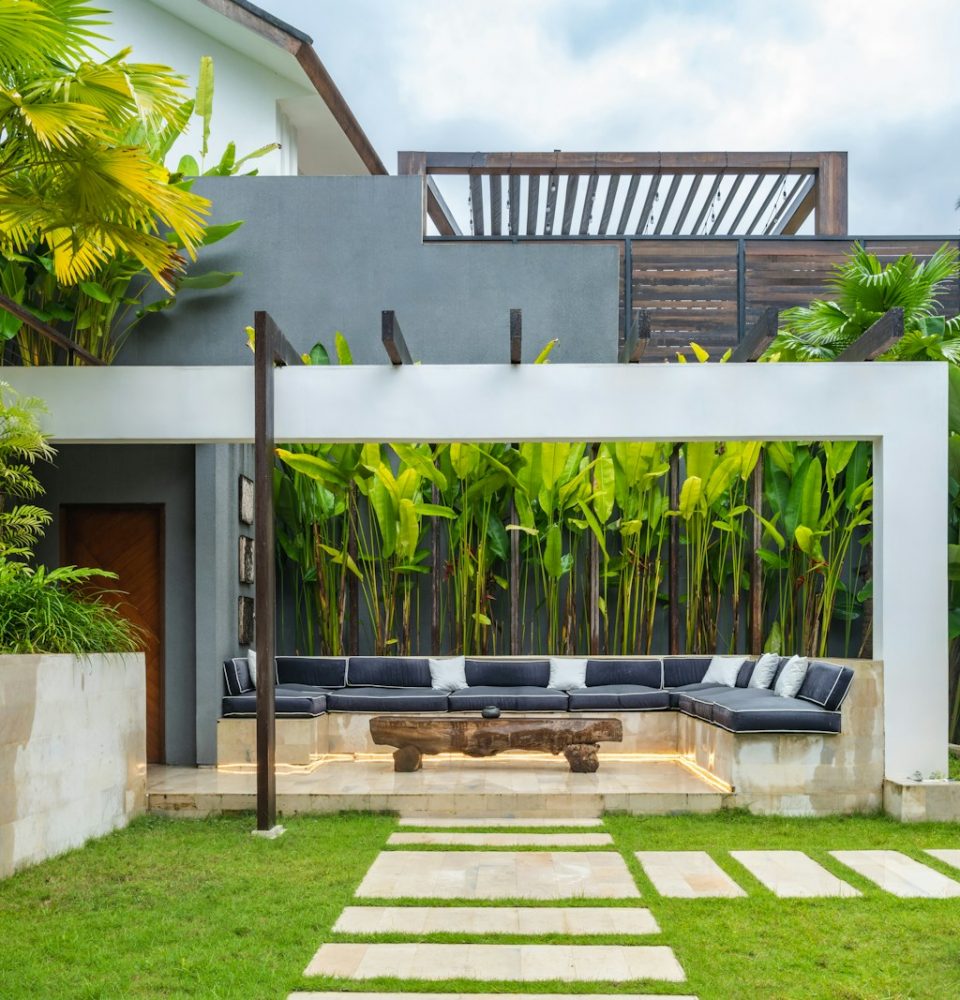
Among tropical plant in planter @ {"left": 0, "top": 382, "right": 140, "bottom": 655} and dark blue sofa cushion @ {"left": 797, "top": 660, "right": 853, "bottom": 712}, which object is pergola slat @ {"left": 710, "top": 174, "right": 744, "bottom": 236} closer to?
dark blue sofa cushion @ {"left": 797, "top": 660, "right": 853, "bottom": 712}

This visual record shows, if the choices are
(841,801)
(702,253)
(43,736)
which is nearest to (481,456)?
(702,253)

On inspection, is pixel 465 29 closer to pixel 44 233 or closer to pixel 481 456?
pixel 481 456

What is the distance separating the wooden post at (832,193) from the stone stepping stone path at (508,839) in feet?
24.8

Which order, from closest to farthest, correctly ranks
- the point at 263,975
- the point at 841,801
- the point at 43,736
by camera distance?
the point at 263,975
the point at 43,736
the point at 841,801

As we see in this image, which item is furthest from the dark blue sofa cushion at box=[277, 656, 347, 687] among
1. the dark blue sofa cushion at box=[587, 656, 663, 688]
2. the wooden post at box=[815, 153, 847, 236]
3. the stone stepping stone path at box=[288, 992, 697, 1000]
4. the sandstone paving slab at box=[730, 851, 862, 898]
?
the wooden post at box=[815, 153, 847, 236]

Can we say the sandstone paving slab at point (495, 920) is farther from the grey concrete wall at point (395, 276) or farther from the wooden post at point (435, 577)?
the grey concrete wall at point (395, 276)

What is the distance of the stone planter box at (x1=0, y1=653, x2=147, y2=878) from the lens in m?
5.55

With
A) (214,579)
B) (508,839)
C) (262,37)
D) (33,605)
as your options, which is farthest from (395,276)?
(508,839)

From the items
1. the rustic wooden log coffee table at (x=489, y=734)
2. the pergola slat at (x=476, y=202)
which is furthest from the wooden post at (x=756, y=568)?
the pergola slat at (x=476, y=202)

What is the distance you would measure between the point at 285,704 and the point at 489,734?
163cm

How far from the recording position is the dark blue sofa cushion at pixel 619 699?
9.14m

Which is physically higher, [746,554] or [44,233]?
[44,233]

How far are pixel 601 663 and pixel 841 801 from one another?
9.24 ft

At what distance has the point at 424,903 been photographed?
5.09 metres
